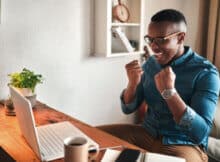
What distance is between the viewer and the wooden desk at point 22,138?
1308 mm

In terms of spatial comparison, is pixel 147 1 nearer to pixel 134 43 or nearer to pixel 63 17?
pixel 134 43

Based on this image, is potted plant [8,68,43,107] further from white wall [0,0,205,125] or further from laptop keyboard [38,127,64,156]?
laptop keyboard [38,127,64,156]

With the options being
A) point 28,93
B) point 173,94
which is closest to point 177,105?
point 173,94

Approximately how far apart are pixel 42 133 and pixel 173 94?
64cm

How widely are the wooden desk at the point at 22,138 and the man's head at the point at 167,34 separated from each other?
0.58 meters

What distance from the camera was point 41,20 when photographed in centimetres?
224

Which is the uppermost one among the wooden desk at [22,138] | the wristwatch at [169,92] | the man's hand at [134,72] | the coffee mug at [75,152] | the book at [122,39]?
the book at [122,39]

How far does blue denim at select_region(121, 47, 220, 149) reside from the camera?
5.28ft

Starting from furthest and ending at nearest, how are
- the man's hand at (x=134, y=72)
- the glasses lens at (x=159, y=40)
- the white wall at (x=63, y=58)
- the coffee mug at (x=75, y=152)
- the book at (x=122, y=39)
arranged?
the book at (x=122, y=39) < the white wall at (x=63, y=58) < the man's hand at (x=134, y=72) < the glasses lens at (x=159, y=40) < the coffee mug at (x=75, y=152)

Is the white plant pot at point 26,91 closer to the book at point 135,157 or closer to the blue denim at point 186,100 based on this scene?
the blue denim at point 186,100

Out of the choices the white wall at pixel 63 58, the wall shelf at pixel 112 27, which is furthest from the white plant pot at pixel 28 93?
the wall shelf at pixel 112 27

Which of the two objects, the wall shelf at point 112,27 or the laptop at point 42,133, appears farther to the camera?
the wall shelf at point 112,27

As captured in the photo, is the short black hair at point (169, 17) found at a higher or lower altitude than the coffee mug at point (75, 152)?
higher

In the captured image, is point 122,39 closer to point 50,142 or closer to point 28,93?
point 28,93
